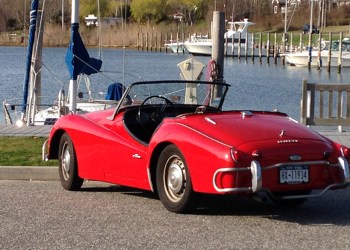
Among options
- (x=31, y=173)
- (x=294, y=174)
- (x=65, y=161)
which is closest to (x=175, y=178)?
(x=294, y=174)

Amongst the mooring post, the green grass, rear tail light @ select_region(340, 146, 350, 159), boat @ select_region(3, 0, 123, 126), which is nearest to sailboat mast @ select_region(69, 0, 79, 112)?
boat @ select_region(3, 0, 123, 126)

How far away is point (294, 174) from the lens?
9.26m

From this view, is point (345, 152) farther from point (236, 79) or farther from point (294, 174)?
point (236, 79)

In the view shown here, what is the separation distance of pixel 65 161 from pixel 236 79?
41864mm

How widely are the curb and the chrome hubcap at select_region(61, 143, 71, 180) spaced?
0.81 metres

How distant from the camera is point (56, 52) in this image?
7125 cm

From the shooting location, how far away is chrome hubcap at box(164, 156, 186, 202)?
9617mm

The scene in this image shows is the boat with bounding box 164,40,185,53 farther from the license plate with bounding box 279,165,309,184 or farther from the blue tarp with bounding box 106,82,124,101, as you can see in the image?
the license plate with bounding box 279,165,309,184

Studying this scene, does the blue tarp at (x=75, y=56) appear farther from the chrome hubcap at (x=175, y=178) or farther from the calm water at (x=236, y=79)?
the chrome hubcap at (x=175, y=178)

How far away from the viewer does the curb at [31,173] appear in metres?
12.4

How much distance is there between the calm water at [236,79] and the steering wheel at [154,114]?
1214 centimetres

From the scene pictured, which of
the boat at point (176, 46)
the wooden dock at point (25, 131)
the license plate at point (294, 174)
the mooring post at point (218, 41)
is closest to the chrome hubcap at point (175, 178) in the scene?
the license plate at point (294, 174)

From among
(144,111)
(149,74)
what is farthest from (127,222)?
(149,74)

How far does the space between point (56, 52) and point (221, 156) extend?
207ft
